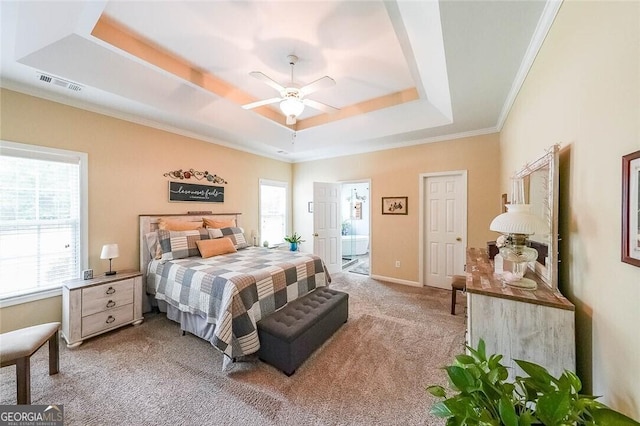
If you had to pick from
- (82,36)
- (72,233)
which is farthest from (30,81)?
(72,233)

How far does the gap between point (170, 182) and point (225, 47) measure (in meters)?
2.14

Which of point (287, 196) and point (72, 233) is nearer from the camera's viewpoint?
point (72, 233)

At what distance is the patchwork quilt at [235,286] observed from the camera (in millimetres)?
2041

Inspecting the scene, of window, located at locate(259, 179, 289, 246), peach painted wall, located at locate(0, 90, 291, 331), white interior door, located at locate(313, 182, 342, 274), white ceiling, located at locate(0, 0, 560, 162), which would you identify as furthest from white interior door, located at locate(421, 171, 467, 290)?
peach painted wall, located at locate(0, 90, 291, 331)

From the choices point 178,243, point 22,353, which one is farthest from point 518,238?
point 178,243

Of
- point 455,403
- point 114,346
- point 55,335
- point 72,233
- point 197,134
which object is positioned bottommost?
point 114,346

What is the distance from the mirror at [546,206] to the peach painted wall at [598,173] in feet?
0.21

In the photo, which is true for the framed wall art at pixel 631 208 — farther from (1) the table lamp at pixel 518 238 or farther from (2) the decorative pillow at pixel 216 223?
(2) the decorative pillow at pixel 216 223

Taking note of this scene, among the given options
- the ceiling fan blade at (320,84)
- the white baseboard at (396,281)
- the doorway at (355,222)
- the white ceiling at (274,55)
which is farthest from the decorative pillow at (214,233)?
the doorway at (355,222)

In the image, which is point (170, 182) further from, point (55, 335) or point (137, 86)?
point (55, 335)

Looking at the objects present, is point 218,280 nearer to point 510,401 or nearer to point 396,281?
point 510,401

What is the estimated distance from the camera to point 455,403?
83cm

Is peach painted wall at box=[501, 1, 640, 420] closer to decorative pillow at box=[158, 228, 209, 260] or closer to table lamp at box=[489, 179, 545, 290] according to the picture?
table lamp at box=[489, 179, 545, 290]

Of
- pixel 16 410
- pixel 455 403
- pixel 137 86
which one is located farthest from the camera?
pixel 137 86
